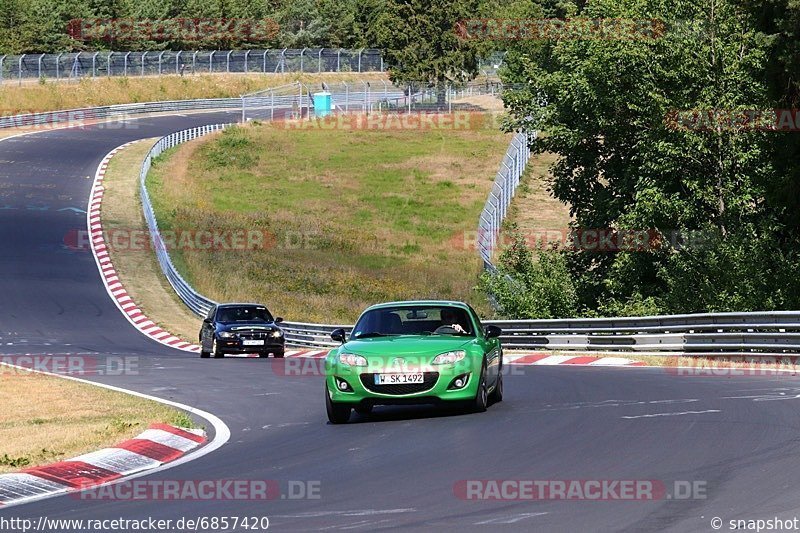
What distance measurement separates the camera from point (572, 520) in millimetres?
7836

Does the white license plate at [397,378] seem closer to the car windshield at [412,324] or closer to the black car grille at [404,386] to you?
the black car grille at [404,386]

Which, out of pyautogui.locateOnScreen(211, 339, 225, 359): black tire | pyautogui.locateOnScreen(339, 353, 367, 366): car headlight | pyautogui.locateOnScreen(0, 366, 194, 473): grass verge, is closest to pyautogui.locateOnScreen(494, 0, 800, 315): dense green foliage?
pyautogui.locateOnScreen(211, 339, 225, 359): black tire

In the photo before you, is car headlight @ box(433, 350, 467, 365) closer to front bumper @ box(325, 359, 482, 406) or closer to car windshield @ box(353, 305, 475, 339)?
front bumper @ box(325, 359, 482, 406)

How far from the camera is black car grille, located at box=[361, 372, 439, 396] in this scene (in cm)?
1421

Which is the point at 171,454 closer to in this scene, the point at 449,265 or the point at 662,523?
the point at 662,523

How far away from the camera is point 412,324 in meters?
15.6

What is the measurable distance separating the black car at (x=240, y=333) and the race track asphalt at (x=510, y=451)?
21.1 ft

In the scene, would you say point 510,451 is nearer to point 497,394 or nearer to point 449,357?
point 449,357

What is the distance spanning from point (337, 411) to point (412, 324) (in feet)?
5.31

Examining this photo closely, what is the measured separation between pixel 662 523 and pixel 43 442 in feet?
25.6

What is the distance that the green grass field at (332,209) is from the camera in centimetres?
5000

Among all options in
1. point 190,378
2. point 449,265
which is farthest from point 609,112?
point 449,265

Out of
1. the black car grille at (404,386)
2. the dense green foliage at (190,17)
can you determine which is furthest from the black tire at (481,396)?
the dense green foliage at (190,17)

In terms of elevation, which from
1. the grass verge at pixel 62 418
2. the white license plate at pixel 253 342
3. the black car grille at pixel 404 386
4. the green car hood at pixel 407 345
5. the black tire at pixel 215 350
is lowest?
the black tire at pixel 215 350
